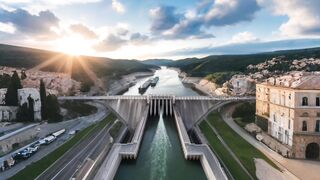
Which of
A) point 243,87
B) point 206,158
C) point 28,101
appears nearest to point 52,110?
point 28,101

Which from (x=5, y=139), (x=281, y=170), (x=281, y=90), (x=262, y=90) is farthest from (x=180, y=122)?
(x=5, y=139)

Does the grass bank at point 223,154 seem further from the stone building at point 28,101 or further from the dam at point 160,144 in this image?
the stone building at point 28,101

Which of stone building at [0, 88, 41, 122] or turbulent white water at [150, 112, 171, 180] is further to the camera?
stone building at [0, 88, 41, 122]

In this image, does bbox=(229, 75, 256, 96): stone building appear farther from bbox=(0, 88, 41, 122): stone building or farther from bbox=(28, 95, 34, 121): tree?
bbox=(28, 95, 34, 121): tree

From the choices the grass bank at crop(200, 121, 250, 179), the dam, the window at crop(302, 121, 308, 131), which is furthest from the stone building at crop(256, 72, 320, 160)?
the dam

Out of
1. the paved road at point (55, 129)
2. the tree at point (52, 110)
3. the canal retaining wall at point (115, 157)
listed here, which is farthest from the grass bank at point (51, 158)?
the tree at point (52, 110)

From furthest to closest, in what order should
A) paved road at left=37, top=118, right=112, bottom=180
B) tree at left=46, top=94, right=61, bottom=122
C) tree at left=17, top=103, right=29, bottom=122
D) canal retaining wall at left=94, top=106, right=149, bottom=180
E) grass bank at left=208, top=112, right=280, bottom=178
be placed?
tree at left=46, top=94, right=61, bottom=122 < tree at left=17, top=103, right=29, bottom=122 < grass bank at left=208, top=112, right=280, bottom=178 < paved road at left=37, top=118, right=112, bottom=180 < canal retaining wall at left=94, top=106, right=149, bottom=180
